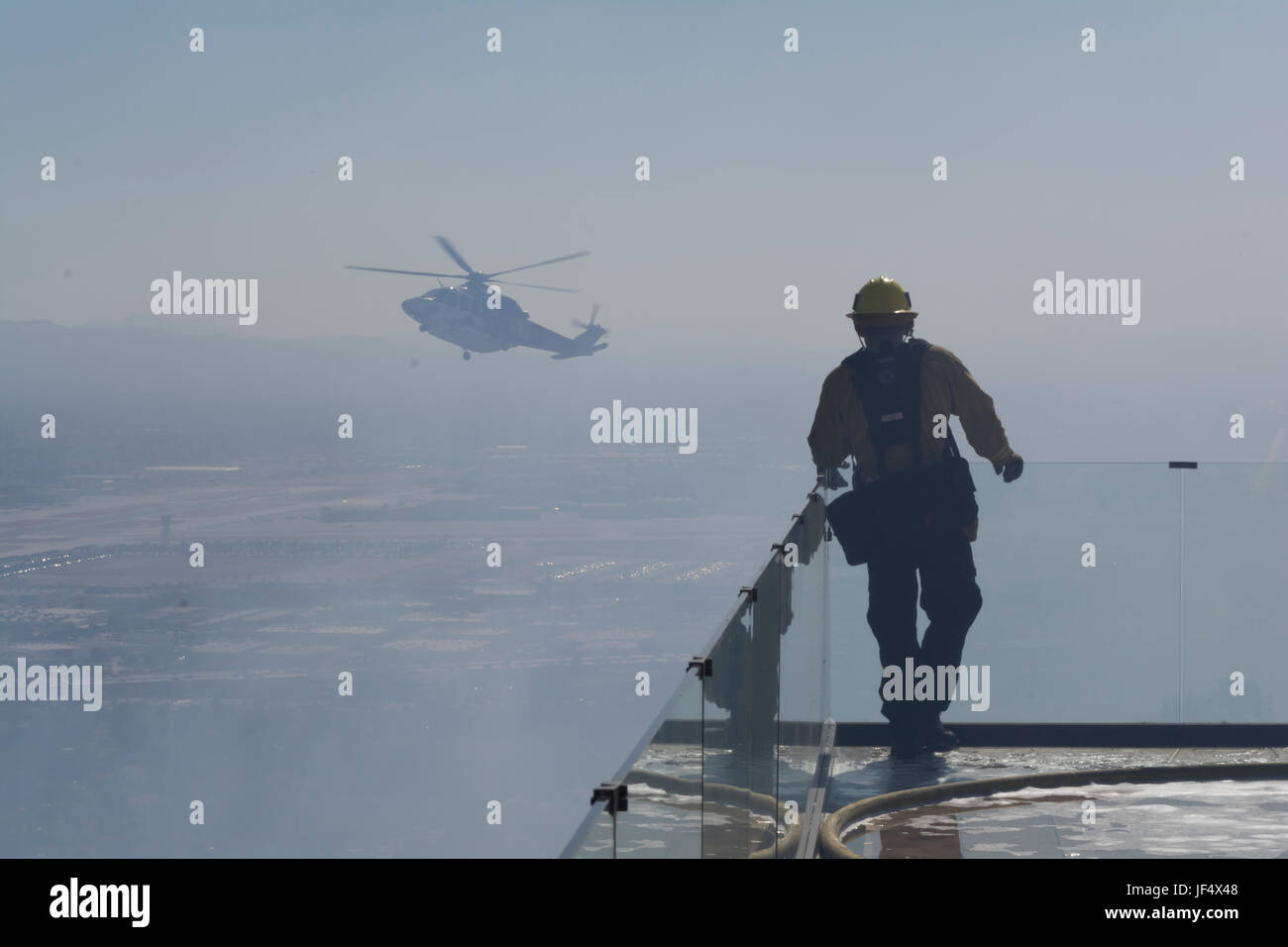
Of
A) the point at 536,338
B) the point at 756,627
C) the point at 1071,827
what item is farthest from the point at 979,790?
the point at 536,338

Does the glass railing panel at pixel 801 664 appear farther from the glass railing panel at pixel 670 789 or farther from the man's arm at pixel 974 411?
the glass railing panel at pixel 670 789

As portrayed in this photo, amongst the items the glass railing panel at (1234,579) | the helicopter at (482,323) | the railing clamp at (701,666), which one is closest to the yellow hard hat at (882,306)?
the glass railing panel at (1234,579)

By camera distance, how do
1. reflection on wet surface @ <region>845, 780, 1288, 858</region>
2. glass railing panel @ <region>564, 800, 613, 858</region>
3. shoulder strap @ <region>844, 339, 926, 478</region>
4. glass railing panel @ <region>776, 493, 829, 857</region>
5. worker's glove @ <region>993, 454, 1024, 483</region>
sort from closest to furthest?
glass railing panel @ <region>564, 800, 613, 858</region> → glass railing panel @ <region>776, 493, 829, 857</region> → reflection on wet surface @ <region>845, 780, 1288, 858</region> → shoulder strap @ <region>844, 339, 926, 478</region> → worker's glove @ <region>993, 454, 1024, 483</region>

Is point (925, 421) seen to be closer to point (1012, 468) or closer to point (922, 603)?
point (1012, 468)

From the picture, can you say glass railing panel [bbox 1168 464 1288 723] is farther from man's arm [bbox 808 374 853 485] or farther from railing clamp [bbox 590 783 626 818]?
railing clamp [bbox 590 783 626 818]

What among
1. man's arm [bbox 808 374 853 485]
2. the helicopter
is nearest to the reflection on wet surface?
man's arm [bbox 808 374 853 485]
